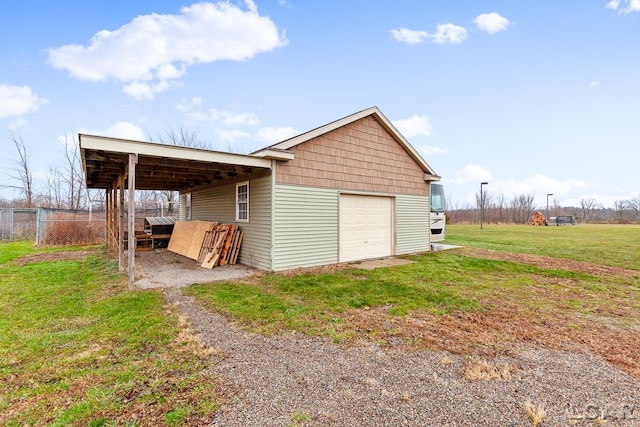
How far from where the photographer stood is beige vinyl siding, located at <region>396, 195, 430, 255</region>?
34.4 ft

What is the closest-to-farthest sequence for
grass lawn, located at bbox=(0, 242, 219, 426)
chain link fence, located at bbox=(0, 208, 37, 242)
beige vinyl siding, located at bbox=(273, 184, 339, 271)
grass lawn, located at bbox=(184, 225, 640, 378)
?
1. grass lawn, located at bbox=(0, 242, 219, 426)
2. grass lawn, located at bbox=(184, 225, 640, 378)
3. beige vinyl siding, located at bbox=(273, 184, 339, 271)
4. chain link fence, located at bbox=(0, 208, 37, 242)

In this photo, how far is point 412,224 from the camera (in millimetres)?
11000

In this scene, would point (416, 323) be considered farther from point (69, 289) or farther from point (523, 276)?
point (69, 289)

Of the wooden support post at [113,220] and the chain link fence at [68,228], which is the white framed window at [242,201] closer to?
the wooden support post at [113,220]

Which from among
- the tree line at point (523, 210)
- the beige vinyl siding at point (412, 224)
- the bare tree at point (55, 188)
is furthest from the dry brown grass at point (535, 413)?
the tree line at point (523, 210)

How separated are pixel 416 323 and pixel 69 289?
6.54 m

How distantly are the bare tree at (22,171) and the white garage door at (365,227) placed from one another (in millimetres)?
23193

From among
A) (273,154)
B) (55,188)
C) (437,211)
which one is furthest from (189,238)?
(55,188)

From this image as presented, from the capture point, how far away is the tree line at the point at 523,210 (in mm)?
44500

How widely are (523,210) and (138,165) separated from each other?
2116 inches

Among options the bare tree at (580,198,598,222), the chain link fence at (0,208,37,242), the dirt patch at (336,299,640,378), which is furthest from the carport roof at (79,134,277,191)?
the bare tree at (580,198,598,222)

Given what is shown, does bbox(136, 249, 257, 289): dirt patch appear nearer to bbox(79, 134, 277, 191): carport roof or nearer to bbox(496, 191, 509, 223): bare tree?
bbox(79, 134, 277, 191): carport roof

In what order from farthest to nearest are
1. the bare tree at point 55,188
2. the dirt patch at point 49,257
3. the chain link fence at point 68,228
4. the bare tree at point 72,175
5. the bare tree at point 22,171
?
the bare tree at point 55,188 → the bare tree at point 72,175 → the bare tree at point 22,171 → the chain link fence at point 68,228 → the dirt patch at point 49,257

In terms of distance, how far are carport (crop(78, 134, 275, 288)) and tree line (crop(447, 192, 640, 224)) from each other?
39.8m
